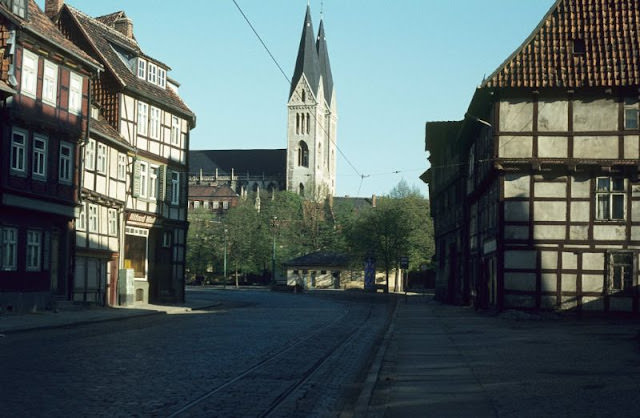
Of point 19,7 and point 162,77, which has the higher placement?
point 162,77

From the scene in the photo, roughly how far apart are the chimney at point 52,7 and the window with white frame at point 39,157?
11220 millimetres

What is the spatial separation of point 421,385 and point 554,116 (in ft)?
69.0

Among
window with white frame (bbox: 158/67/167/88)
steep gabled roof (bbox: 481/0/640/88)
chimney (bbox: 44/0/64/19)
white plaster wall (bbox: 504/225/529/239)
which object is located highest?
chimney (bbox: 44/0/64/19)

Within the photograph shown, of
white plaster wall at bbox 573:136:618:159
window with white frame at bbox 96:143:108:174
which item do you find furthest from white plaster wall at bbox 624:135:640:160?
window with white frame at bbox 96:143:108:174

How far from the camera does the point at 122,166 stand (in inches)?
1626

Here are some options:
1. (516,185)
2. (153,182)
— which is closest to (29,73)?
(153,182)

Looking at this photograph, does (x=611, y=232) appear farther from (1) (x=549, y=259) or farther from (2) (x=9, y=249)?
(2) (x=9, y=249)

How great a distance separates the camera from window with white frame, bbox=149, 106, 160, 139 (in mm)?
43628

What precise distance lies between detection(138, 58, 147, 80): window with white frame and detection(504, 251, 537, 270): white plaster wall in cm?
2046

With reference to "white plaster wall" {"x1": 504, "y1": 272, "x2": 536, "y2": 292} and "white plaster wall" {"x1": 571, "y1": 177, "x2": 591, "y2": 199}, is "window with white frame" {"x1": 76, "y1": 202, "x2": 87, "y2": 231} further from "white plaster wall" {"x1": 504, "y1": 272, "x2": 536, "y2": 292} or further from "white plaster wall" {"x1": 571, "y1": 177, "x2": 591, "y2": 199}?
"white plaster wall" {"x1": 571, "y1": 177, "x2": 591, "y2": 199}

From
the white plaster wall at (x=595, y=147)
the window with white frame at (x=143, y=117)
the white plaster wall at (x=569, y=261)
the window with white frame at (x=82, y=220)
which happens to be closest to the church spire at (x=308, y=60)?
the window with white frame at (x=143, y=117)

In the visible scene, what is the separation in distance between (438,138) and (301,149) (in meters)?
122

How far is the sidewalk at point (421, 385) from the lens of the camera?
418 inches

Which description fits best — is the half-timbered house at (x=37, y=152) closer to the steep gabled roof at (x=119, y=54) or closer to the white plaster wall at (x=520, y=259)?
the steep gabled roof at (x=119, y=54)
